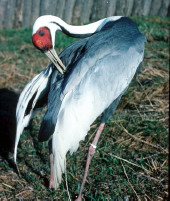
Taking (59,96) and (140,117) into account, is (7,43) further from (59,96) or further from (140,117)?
(59,96)

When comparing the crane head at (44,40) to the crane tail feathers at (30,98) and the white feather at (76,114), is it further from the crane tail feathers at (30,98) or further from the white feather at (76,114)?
the white feather at (76,114)

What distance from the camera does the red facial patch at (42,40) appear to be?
267cm

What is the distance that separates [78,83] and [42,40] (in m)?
0.66

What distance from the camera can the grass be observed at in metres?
2.64

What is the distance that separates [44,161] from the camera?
121 inches

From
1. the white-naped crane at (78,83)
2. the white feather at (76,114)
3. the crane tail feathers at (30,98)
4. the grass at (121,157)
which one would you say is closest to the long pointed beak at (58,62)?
the white-naped crane at (78,83)

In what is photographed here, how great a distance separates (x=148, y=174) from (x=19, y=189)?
115 cm

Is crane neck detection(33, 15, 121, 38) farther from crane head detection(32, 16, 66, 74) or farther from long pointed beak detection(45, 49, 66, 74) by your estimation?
long pointed beak detection(45, 49, 66, 74)

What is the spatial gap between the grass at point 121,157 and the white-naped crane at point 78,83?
0.25 meters

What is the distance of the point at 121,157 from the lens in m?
3.06

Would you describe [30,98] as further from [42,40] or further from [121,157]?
[121,157]

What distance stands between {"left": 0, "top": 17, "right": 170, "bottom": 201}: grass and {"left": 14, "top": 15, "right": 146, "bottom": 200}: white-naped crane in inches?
10.0

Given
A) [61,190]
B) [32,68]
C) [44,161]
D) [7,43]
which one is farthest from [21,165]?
[7,43]

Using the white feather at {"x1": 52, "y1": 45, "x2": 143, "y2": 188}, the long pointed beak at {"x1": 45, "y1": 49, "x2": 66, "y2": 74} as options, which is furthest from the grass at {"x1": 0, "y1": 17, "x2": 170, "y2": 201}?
the long pointed beak at {"x1": 45, "y1": 49, "x2": 66, "y2": 74}
